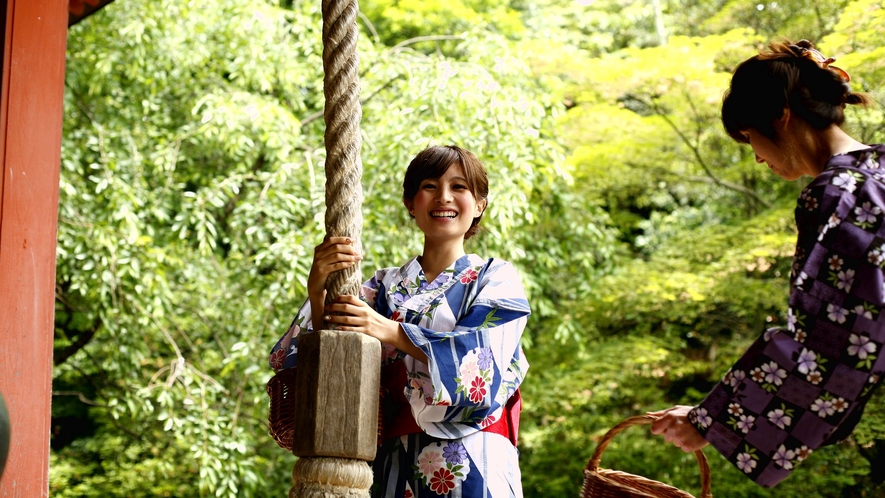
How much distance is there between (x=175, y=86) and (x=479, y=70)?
73.3 inches

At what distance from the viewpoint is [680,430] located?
1364mm

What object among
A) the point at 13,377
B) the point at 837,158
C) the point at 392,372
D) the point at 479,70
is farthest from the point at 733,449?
the point at 479,70

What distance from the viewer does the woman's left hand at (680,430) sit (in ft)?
4.43

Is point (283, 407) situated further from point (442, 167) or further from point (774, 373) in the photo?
point (774, 373)

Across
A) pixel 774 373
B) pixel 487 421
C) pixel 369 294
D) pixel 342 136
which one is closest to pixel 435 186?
pixel 369 294

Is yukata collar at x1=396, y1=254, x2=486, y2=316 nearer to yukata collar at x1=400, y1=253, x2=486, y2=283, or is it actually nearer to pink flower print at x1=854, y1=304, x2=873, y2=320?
yukata collar at x1=400, y1=253, x2=486, y2=283

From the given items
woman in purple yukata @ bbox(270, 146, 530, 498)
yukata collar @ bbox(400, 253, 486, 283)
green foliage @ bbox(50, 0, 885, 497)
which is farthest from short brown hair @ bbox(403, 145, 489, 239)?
green foliage @ bbox(50, 0, 885, 497)

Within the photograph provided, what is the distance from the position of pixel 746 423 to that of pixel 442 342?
0.51 meters

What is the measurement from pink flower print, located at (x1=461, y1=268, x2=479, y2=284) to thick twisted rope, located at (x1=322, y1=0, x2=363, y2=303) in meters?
0.31

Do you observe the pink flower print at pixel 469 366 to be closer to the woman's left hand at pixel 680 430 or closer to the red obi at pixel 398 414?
the red obi at pixel 398 414

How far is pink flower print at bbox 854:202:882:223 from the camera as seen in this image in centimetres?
120

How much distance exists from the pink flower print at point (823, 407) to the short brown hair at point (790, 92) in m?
0.43

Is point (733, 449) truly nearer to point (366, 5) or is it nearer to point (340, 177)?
point (340, 177)

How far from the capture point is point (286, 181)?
13.7ft
